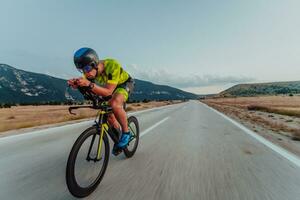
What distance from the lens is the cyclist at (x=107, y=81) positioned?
3.66 meters

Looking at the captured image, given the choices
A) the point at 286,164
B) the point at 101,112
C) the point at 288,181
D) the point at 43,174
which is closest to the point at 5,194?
the point at 43,174

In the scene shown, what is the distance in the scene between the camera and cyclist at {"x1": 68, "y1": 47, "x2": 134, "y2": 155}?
366 centimetres

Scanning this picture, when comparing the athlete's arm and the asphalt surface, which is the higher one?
the athlete's arm

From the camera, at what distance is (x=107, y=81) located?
4137mm

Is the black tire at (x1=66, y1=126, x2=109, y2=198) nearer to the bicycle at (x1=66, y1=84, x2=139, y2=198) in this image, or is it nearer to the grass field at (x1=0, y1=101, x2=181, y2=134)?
the bicycle at (x1=66, y1=84, x2=139, y2=198)

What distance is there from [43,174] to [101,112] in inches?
50.7

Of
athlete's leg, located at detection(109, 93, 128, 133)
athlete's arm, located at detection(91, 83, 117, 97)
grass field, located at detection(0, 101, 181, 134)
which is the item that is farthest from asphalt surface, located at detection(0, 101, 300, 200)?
grass field, located at detection(0, 101, 181, 134)

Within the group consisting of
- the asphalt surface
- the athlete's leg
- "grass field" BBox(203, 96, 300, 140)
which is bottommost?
"grass field" BBox(203, 96, 300, 140)

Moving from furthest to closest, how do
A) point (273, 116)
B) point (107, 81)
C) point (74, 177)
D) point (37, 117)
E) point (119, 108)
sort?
1. point (37, 117)
2. point (273, 116)
3. point (119, 108)
4. point (107, 81)
5. point (74, 177)

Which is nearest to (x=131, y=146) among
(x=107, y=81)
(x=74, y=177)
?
(x=107, y=81)

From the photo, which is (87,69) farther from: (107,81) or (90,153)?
(90,153)

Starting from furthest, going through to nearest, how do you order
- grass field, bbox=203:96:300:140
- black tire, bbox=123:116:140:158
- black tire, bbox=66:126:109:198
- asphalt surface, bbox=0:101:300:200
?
grass field, bbox=203:96:300:140, black tire, bbox=123:116:140:158, asphalt surface, bbox=0:101:300:200, black tire, bbox=66:126:109:198

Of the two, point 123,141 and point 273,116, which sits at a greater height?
point 123,141

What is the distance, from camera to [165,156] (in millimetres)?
5508
